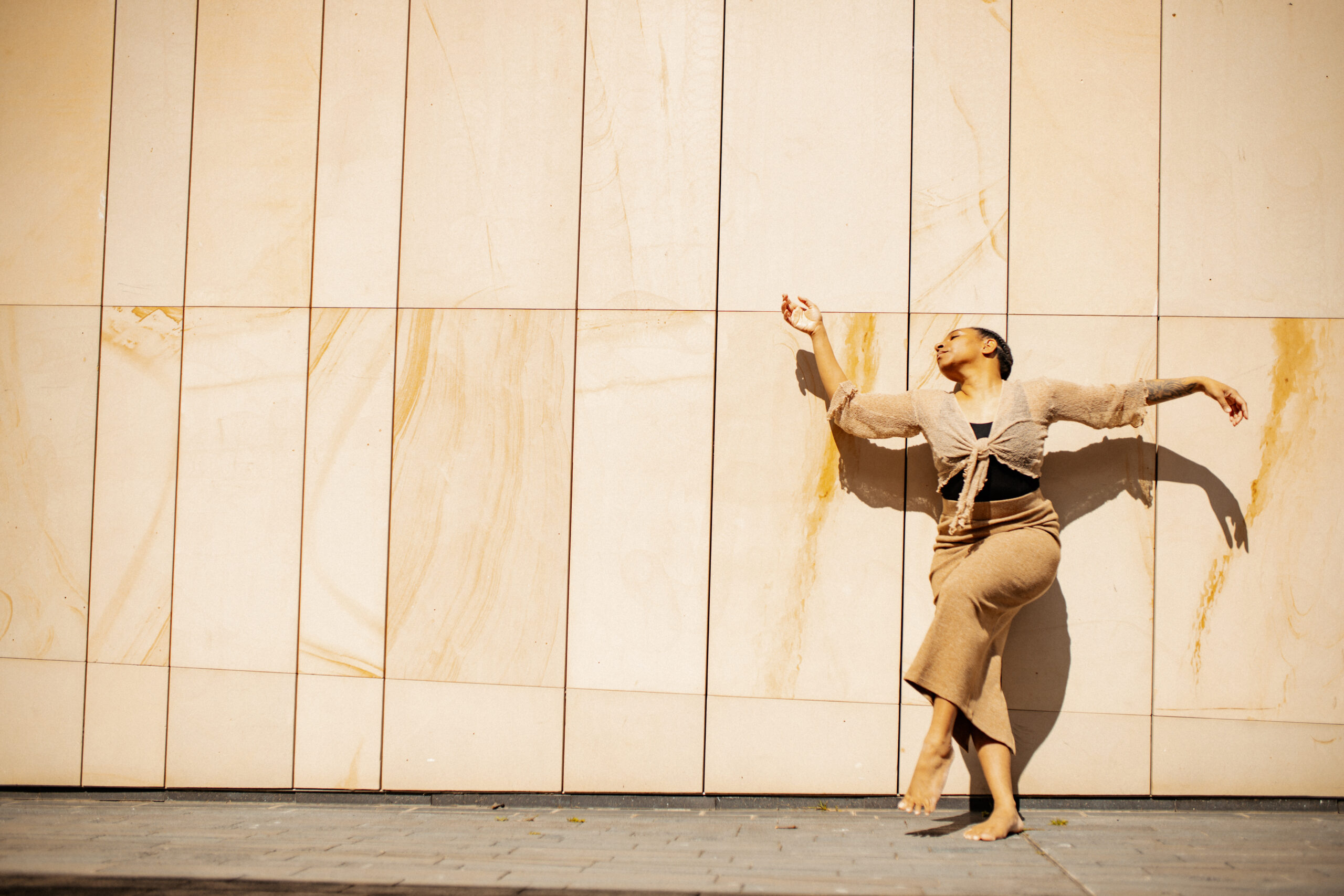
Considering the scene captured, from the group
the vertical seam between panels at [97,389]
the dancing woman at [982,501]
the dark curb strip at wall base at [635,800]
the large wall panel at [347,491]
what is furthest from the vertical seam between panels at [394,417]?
the dancing woman at [982,501]

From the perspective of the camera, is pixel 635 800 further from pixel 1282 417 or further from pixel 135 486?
pixel 1282 417

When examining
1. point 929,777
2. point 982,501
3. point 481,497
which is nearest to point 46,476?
point 481,497

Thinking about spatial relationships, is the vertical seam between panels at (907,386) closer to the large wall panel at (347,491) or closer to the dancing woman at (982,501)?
the dancing woman at (982,501)

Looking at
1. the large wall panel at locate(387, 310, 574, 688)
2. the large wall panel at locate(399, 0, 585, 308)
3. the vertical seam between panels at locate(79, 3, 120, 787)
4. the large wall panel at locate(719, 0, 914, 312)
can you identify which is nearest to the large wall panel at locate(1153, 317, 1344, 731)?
the large wall panel at locate(719, 0, 914, 312)

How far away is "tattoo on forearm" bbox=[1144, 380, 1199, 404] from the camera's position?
4.14m

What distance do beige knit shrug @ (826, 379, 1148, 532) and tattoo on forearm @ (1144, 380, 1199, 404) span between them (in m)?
0.03

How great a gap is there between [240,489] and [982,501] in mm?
3714

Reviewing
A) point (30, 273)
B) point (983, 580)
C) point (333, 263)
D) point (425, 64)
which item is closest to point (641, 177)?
point (425, 64)

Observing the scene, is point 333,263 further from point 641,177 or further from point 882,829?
point 882,829

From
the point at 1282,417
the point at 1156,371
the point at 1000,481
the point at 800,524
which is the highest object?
the point at 1156,371

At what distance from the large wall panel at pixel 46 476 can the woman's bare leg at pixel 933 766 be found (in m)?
4.22

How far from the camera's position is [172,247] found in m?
4.85

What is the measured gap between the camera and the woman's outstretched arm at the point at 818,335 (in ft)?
14.2

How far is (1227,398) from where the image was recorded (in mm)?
4070
